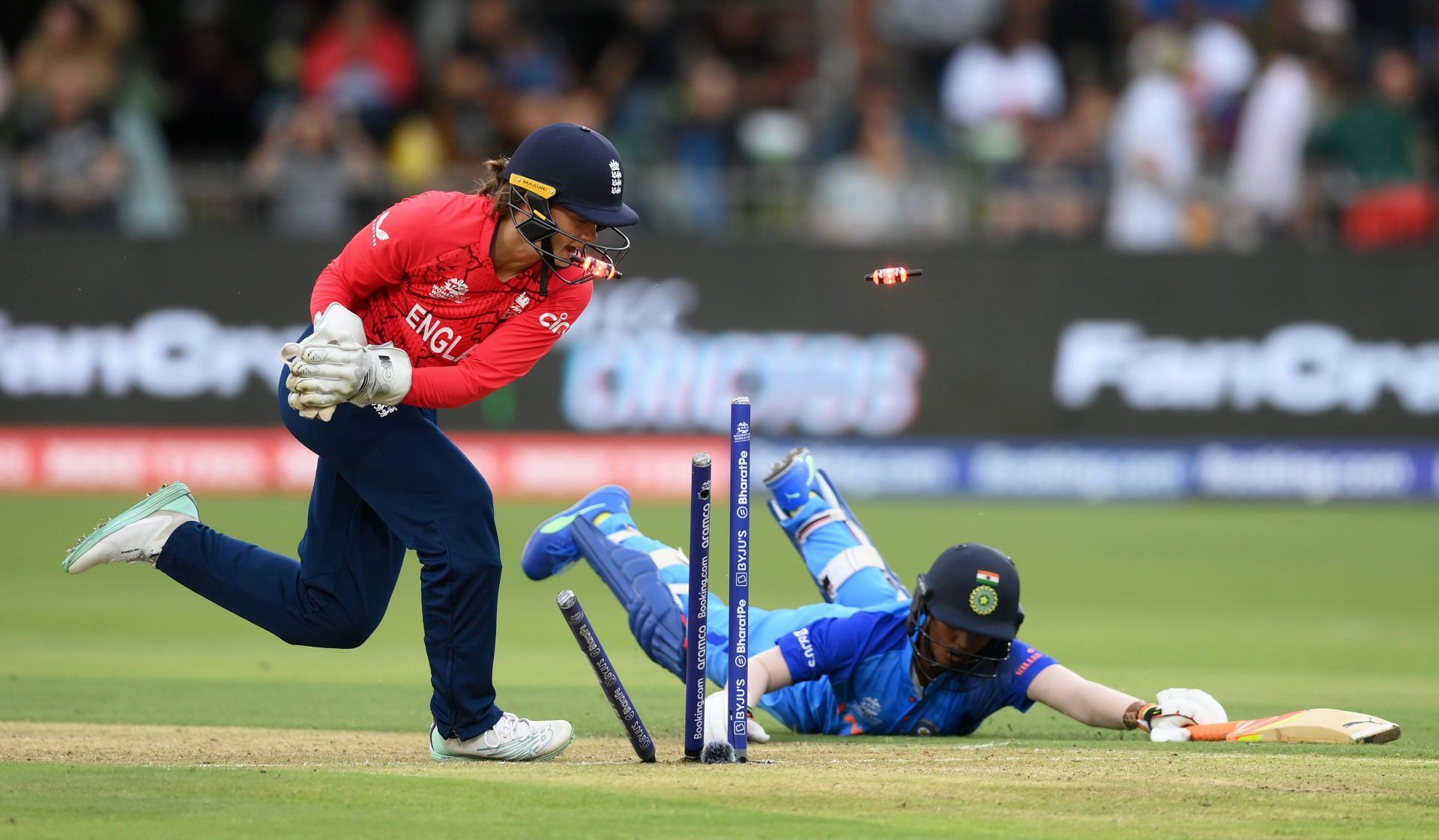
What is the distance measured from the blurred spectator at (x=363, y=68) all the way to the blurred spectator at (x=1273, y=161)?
23.3 ft

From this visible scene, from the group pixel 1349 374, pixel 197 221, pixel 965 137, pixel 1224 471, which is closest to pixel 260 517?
pixel 197 221

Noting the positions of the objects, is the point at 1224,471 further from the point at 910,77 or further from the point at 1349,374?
the point at 910,77

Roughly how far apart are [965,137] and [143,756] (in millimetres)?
11523

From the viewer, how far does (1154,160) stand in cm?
1537

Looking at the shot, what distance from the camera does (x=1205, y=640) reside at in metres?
10.1

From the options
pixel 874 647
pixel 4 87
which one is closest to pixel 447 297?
pixel 874 647

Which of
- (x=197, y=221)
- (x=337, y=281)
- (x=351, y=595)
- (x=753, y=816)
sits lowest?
(x=753, y=816)

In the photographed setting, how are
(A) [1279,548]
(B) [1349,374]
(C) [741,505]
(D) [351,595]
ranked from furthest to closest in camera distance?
(B) [1349,374] < (A) [1279,548] < (D) [351,595] < (C) [741,505]

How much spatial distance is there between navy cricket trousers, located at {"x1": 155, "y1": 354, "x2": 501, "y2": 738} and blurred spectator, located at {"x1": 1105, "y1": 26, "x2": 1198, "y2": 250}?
10531 mm

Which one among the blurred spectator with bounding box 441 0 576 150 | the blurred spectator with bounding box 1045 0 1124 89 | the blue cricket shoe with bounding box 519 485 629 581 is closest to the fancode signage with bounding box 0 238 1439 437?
the blurred spectator with bounding box 441 0 576 150

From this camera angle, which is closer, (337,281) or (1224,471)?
(337,281)

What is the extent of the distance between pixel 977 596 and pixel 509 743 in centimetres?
156

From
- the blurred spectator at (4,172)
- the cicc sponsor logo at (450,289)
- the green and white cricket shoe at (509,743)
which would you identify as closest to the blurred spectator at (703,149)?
the blurred spectator at (4,172)

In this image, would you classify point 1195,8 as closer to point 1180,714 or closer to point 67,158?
point 67,158
